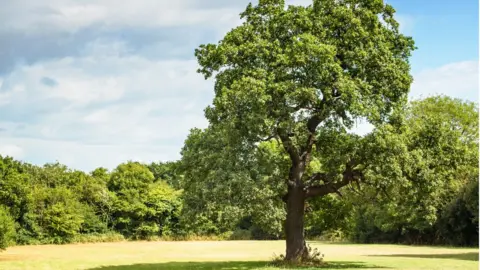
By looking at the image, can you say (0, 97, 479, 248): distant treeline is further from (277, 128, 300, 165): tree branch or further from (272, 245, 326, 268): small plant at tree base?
(272, 245, 326, 268): small plant at tree base

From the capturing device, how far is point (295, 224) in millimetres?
30922

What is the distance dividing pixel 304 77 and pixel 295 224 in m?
8.09

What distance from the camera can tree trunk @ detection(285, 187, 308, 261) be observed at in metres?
30.8

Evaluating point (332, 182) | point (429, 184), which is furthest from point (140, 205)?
point (429, 184)

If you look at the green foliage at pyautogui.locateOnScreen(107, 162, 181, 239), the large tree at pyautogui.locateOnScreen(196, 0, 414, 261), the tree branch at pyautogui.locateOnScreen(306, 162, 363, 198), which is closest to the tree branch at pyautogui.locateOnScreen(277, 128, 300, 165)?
the large tree at pyautogui.locateOnScreen(196, 0, 414, 261)

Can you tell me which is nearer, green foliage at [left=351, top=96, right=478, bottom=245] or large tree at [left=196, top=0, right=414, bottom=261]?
large tree at [left=196, top=0, right=414, bottom=261]

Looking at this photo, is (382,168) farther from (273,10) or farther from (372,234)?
(372,234)

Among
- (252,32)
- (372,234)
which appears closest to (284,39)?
(252,32)

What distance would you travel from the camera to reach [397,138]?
90.1 feet

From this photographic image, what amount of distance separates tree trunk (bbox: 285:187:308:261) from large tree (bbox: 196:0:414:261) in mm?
53

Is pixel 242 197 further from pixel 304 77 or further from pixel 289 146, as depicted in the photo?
pixel 304 77

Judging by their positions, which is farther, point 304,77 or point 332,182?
point 332,182

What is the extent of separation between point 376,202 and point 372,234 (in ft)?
134

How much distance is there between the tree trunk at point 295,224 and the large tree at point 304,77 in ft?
0.17
